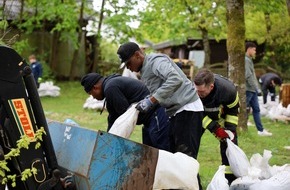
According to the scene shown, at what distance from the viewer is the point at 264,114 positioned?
49.9ft

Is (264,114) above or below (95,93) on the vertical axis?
A: below

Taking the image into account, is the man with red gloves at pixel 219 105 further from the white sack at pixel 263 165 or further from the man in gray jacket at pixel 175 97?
the white sack at pixel 263 165

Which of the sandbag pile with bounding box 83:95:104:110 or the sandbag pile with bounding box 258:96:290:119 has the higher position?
the sandbag pile with bounding box 258:96:290:119

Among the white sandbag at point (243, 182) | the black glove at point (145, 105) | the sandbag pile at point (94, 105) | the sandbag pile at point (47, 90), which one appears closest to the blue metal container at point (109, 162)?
the black glove at point (145, 105)

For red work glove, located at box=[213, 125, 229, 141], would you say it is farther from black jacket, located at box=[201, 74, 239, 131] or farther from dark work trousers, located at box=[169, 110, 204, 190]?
dark work trousers, located at box=[169, 110, 204, 190]

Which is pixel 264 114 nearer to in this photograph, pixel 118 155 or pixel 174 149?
pixel 174 149

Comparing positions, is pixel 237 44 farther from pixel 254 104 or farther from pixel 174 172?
pixel 174 172

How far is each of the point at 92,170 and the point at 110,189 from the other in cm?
21

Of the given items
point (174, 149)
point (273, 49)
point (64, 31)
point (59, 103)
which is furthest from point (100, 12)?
point (174, 149)

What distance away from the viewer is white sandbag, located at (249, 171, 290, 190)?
5320 millimetres

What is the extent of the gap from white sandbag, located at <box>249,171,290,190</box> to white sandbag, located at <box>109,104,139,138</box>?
50.7 inches

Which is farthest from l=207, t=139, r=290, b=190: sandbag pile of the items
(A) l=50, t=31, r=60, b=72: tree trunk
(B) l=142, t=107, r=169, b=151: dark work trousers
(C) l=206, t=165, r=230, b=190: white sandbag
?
(A) l=50, t=31, r=60, b=72: tree trunk

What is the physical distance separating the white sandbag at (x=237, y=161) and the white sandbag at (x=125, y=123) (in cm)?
114

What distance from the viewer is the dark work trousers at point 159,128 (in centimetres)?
592
